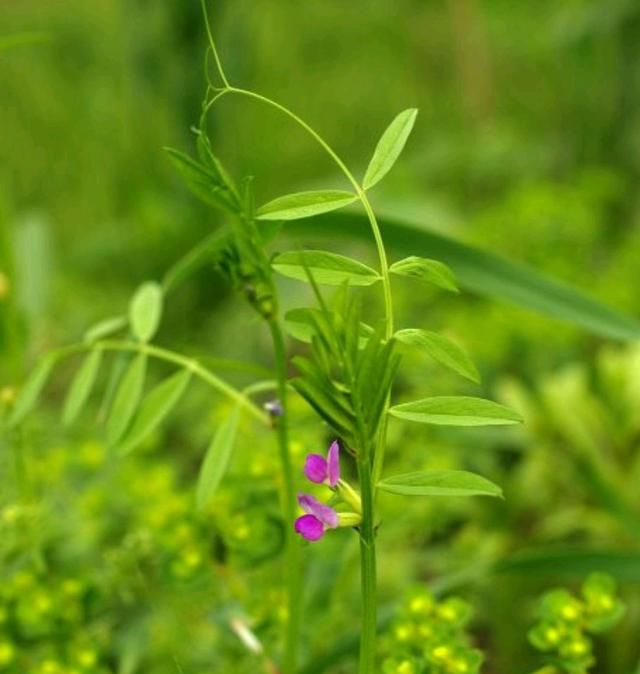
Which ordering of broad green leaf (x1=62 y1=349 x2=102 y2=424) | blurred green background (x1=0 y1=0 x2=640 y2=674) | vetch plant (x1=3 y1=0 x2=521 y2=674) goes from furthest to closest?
blurred green background (x1=0 y1=0 x2=640 y2=674) → broad green leaf (x1=62 y1=349 x2=102 y2=424) → vetch plant (x1=3 y1=0 x2=521 y2=674)

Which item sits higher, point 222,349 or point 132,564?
point 132,564

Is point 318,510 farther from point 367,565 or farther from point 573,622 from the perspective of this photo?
point 573,622

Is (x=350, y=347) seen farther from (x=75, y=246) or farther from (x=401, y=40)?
(x=401, y=40)

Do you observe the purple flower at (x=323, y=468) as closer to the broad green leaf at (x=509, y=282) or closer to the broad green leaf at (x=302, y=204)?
the broad green leaf at (x=302, y=204)

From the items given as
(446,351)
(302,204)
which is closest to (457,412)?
(446,351)

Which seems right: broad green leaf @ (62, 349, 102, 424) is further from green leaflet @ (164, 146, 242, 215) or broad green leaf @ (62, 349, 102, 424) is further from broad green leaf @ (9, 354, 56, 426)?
green leaflet @ (164, 146, 242, 215)

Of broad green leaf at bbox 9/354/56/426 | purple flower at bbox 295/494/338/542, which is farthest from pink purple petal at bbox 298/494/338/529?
broad green leaf at bbox 9/354/56/426

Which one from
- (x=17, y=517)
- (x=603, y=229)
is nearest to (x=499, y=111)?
(x=603, y=229)
